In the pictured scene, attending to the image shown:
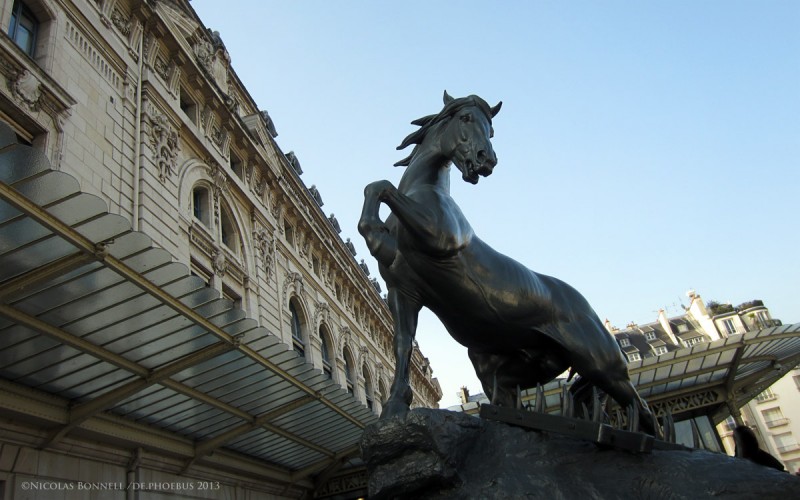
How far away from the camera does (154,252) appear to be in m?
8.00

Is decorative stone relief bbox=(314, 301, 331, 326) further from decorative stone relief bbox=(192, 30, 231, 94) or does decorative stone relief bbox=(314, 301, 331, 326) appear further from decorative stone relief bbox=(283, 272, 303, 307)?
decorative stone relief bbox=(192, 30, 231, 94)

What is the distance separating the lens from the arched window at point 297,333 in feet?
67.5

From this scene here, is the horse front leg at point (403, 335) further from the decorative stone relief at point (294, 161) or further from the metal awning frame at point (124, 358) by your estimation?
the decorative stone relief at point (294, 161)

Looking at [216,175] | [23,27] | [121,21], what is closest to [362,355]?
[216,175]

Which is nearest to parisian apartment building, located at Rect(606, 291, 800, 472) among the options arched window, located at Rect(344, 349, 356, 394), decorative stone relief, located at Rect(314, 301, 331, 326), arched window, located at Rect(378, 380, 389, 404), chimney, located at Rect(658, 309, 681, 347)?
chimney, located at Rect(658, 309, 681, 347)

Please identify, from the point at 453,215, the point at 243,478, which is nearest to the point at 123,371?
the point at 243,478

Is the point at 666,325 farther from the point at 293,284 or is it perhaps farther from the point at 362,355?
the point at 293,284

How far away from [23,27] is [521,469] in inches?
506

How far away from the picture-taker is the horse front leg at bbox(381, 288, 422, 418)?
124 inches

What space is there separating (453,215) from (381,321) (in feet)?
101

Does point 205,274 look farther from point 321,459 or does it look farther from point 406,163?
point 406,163

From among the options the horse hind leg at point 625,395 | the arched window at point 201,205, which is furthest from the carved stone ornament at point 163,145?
the horse hind leg at point 625,395

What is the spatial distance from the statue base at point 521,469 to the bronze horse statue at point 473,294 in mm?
294

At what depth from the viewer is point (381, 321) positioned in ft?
111
